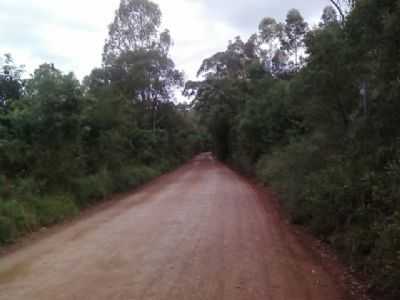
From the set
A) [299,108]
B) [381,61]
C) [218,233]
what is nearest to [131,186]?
[299,108]

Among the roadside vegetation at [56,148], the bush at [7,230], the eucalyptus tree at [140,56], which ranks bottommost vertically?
the bush at [7,230]

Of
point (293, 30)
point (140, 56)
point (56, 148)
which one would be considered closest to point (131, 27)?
point (140, 56)

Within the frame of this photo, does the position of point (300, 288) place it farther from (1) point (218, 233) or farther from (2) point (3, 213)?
(2) point (3, 213)

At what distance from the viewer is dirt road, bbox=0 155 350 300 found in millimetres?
4988

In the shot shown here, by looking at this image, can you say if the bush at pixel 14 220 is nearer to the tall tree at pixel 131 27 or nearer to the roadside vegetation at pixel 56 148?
the roadside vegetation at pixel 56 148

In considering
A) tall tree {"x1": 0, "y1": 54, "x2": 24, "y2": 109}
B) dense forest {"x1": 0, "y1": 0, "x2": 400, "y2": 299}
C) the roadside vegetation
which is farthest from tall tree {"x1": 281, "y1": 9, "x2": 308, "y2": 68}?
tall tree {"x1": 0, "y1": 54, "x2": 24, "y2": 109}

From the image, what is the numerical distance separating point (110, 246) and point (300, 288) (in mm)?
3799

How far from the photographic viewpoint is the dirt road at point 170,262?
4988 millimetres

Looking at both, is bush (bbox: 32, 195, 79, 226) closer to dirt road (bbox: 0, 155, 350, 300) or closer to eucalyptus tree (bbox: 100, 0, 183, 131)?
dirt road (bbox: 0, 155, 350, 300)

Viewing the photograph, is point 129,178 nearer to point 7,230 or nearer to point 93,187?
point 93,187

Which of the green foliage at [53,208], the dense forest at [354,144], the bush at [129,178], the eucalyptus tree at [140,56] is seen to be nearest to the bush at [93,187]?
the bush at [129,178]

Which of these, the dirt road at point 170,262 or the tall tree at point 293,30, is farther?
the tall tree at point 293,30

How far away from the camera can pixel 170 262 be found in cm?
621

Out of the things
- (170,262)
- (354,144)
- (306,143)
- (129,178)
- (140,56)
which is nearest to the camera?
(170,262)
